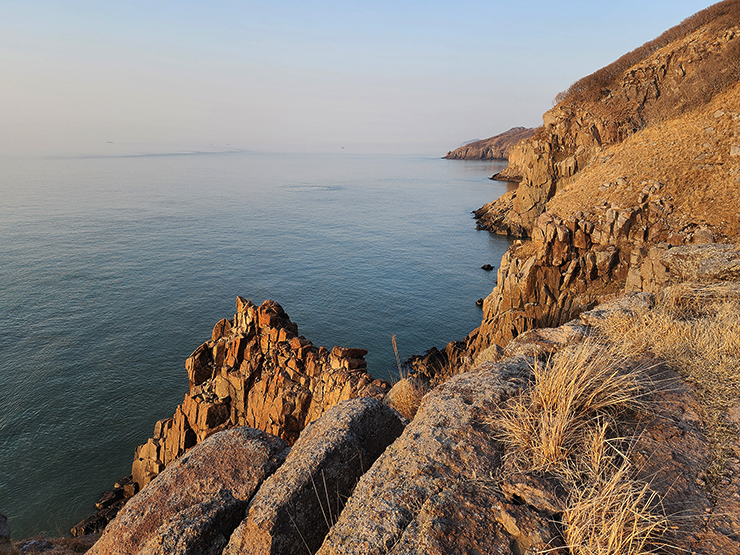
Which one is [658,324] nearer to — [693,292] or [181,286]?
[693,292]

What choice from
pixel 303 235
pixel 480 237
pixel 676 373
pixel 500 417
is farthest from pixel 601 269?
pixel 303 235

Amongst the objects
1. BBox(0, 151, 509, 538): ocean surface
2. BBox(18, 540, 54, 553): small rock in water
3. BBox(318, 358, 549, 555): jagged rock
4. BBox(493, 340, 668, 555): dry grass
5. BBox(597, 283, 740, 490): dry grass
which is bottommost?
BBox(0, 151, 509, 538): ocean surface

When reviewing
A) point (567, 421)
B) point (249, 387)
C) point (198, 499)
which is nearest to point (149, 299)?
point (249, 387)

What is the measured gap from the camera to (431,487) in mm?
4203

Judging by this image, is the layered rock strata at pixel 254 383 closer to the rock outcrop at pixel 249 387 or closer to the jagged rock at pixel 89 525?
the rock outcrop at pixel 249 387

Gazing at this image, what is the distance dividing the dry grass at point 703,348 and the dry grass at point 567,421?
106cm

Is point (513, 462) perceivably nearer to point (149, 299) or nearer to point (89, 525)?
point (89, 525)

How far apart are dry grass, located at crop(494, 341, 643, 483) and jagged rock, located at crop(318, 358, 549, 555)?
0.33 metres

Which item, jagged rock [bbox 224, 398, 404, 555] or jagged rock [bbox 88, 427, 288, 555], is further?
jagged rock [bbox 88, 427, 288, 555]

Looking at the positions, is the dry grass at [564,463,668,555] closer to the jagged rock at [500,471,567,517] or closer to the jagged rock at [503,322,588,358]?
the jagged rock at [500,471,567,517]

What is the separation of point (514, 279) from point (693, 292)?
794 inches

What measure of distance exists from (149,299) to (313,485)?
52.9 metres

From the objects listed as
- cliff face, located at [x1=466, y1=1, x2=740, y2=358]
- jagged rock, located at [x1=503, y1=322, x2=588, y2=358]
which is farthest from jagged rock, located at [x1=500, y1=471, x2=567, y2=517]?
cliff face, located at [x1=466, y1=1, x2=740, y2=358]

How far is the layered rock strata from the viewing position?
22375 mm
